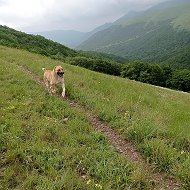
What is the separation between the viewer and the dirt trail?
30.5ft

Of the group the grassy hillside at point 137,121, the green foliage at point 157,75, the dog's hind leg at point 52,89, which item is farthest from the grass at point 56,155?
the green foliage at point 157,75

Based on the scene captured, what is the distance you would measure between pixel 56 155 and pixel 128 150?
238 centimetres

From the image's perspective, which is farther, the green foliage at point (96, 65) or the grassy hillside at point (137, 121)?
the green foliage at point (96, 65)

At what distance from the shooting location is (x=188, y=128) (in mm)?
13070

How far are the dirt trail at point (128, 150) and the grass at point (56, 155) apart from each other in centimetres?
30

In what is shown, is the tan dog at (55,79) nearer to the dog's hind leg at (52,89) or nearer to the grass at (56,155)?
the dog's hind leg at (52,89)

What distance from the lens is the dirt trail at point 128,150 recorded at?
30.5ft

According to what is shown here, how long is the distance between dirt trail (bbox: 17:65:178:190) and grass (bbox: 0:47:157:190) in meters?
0.30

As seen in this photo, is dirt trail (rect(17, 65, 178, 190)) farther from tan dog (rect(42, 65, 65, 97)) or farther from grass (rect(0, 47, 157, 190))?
tan dog (rect(42, 65, 65, 97))

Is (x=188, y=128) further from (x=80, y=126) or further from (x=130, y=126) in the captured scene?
(x=80, y=126)

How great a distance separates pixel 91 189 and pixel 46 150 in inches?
82.9

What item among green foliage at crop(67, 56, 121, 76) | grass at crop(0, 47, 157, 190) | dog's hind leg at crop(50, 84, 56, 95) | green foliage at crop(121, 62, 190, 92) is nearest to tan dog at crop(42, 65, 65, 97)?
dog's hind leg at crop(50, 84, 56, 95)

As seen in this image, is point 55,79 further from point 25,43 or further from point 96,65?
point 96,65

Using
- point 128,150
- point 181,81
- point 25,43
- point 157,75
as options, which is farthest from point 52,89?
point 181,81
